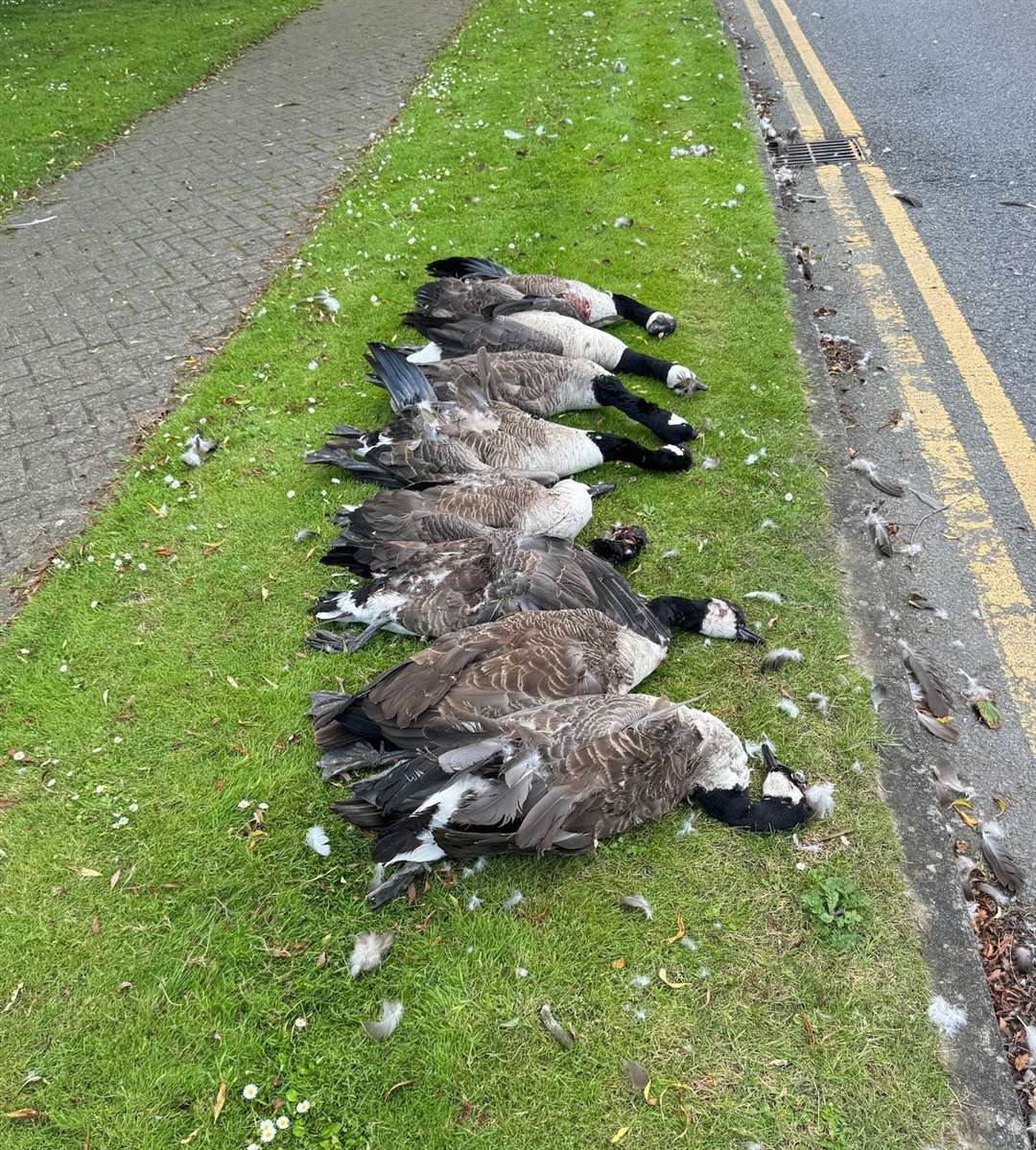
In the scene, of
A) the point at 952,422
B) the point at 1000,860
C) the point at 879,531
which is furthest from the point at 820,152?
the point at 1000,860

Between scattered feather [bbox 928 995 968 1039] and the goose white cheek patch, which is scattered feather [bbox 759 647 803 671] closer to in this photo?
the goose white cheek patch

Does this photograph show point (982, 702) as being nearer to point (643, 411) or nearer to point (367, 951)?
point (643, 411)

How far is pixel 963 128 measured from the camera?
803 centimetres

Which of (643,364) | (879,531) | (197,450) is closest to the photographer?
(879,531)

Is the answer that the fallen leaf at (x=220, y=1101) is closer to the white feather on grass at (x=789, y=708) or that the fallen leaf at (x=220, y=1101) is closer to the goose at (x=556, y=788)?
the goose at (x=556, y=788)

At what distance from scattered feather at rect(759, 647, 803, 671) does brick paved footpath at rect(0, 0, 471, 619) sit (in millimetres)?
4099

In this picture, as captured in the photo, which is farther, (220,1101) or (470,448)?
(470,448)

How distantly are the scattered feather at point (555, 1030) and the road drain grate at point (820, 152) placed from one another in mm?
8107

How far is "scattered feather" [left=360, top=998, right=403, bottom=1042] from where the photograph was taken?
2729 mm

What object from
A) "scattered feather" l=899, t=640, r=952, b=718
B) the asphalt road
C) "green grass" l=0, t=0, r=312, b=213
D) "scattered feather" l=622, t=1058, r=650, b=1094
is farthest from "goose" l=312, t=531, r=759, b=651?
"green grass" l=0, t=0, r=312, b=213

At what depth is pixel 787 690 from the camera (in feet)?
12.0

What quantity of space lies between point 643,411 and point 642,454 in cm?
44

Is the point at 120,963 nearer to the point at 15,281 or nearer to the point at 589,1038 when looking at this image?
the point at 589,1038

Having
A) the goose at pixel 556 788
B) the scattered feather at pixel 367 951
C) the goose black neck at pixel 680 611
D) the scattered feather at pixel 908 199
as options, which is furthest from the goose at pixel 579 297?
the scattered feather at pixel 367 951
